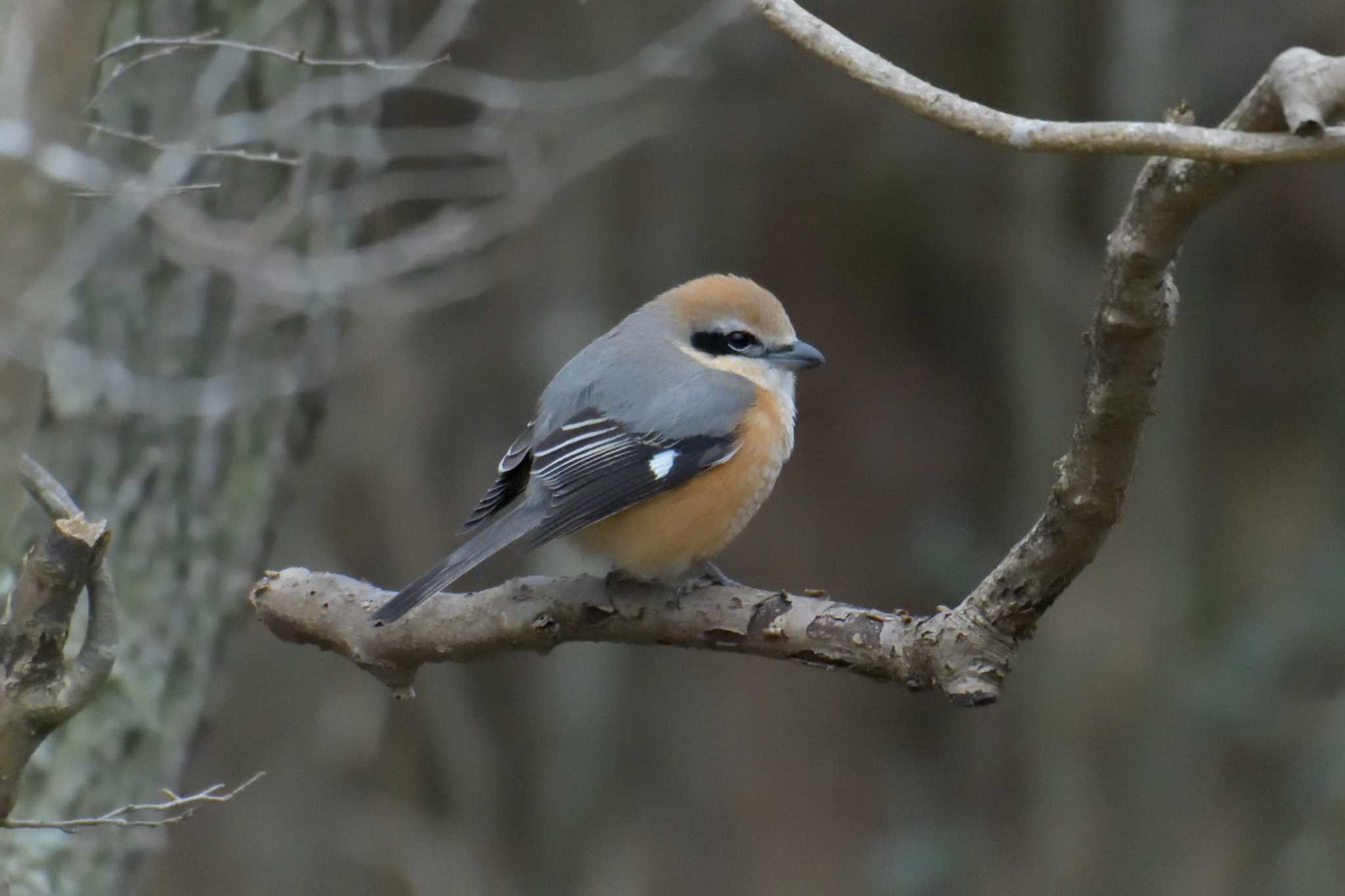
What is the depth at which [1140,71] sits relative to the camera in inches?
254

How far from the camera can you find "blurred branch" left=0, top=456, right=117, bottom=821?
252 centimetres

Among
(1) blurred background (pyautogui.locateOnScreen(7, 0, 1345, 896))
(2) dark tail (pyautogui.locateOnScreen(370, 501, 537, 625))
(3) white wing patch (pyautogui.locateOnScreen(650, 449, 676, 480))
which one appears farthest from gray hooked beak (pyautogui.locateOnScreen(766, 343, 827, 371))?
(1) blurred background (pyautogui.locateOnScreen(7, 0, 1345, 896))

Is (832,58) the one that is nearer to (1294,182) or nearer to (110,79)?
(110,79)

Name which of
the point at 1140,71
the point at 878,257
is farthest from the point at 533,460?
the point at 878,257

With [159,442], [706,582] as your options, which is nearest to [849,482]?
[159,442]

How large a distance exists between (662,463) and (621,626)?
0.51 meters

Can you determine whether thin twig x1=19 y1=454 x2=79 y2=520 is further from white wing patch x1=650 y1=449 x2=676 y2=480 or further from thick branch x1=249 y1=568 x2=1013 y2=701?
white wing patch x1=650 y1=449 x2=676 y2=480

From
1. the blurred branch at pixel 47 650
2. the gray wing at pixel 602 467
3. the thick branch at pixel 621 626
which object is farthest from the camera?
the gray wing at pixel 602 467

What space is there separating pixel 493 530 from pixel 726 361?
2.92 feet

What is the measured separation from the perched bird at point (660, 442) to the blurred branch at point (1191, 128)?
1.42 meters

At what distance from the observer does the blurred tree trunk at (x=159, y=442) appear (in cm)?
434

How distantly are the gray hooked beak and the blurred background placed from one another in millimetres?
1520

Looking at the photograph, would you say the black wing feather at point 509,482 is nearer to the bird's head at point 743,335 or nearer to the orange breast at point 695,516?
the orange breast at point 695,516


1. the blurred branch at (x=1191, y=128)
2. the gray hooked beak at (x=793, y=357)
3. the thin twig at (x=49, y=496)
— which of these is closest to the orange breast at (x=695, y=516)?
the gray hooked beak at (x=793, y=357)
